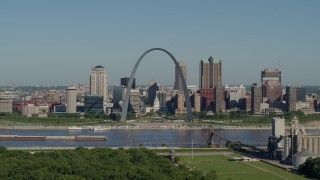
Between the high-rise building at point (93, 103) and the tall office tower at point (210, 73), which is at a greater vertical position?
the tall office tower at point (210, 73)

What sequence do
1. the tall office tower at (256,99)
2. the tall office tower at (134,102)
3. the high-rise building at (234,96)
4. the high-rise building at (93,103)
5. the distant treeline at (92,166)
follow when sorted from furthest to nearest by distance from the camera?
the high-rise building at (234,96) < the tall office tower at (134,102) < the high-rise building at (93,103) < the tall office tower at (256,99) < the distant treeline at (92,166)

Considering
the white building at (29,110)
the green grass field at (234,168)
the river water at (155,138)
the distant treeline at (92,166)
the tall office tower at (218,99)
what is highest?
the tall office tower at (218,99)

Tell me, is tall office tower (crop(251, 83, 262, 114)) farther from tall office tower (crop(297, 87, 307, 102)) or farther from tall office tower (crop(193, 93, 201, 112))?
tall office tower (crop(297, 87, 307, 102))

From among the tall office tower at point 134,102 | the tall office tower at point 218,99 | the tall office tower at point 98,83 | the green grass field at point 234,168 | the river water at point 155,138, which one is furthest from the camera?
the tall office tower at point 98,83

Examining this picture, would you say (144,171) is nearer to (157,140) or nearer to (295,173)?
(295,173)

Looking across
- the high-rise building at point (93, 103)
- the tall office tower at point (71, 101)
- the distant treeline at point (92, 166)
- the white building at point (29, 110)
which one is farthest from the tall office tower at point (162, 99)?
the distant treeline at point (92, 166)

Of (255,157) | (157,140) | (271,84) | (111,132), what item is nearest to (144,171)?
(255,157)

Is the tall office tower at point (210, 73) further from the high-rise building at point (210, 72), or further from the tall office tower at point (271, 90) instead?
the tall office tower at point (271, 90)
